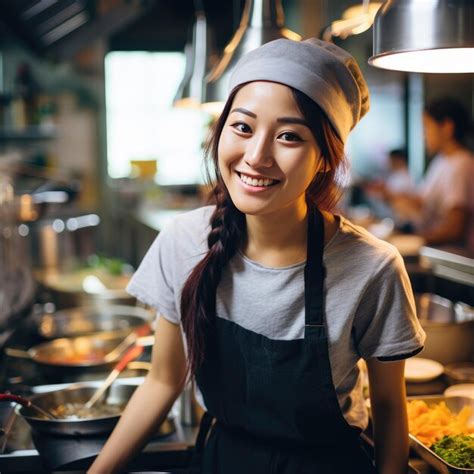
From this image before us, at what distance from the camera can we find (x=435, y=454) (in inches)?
61.4

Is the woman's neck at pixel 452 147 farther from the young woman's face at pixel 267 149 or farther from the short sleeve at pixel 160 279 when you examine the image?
the young woman's face at pixel 267 149

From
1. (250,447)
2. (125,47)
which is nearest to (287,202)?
(250,447)

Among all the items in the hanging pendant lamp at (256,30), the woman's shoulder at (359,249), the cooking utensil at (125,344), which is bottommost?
the cooking utensil at (125,344)

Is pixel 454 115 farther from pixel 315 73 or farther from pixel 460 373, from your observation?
pixel 315 73

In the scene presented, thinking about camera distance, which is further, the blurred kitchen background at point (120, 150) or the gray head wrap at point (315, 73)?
the blurred kitchen background at point (120, 150)

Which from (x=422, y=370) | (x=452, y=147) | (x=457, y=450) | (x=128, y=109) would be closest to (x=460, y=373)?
(x=422, y=370)

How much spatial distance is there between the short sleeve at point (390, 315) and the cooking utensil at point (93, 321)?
4.78 feet

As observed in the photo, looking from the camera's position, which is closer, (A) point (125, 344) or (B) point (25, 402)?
(B) point (25, 402)

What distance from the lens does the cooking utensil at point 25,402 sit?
177 cm

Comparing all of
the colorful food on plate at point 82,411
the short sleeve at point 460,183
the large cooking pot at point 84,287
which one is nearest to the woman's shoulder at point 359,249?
the colorful food on plate at point 82,411

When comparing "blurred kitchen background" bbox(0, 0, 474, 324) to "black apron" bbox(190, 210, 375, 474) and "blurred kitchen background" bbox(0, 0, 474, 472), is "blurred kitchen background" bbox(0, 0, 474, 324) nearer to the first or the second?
"blurred kitchen background" bbox(0, 0, 474, 472)

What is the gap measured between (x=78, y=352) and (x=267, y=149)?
145cm

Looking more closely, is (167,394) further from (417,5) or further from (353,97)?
(417,5)

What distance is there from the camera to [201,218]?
1805 millimetres
